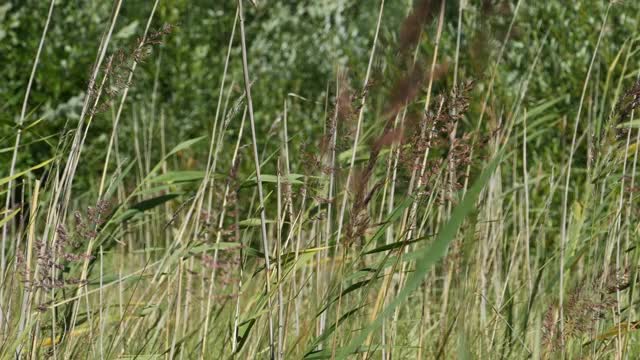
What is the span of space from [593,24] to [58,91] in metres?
2.94

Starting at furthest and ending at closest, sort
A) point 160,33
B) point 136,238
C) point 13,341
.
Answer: point 136,238 → point 13,341 → point 160,33

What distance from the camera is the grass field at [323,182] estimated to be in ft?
4.84

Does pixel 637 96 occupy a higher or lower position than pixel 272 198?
higher

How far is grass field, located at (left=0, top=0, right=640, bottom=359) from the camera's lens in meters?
1.48

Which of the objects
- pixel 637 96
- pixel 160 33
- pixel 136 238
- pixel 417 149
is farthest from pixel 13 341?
pixel 136 238

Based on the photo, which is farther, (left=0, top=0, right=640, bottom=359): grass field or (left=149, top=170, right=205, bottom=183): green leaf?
(left=149, top=170, right=205, bottom=183): green leaf

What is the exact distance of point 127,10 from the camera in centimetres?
671

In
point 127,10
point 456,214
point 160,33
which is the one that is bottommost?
point 456,214

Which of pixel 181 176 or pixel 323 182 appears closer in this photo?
pixel 323 182

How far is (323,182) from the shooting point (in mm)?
1787

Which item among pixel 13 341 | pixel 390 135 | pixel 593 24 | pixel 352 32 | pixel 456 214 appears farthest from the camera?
pixel 352 32

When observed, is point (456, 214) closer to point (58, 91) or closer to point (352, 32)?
point (58, 91)

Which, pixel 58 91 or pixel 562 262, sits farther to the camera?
pixel 58 91

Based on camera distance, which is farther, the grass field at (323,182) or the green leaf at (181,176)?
the green leaf at (181,176)
